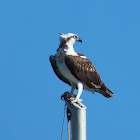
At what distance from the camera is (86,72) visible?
7.51 meters

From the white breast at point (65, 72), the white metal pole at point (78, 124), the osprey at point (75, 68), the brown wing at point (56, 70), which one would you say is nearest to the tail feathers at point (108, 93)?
the osprey at point (75, 68)

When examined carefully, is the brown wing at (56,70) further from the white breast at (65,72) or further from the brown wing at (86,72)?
the brown wing at (86,72)

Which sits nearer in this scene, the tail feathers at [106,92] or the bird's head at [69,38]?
the bird's head at [69,38]

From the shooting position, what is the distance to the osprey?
7.27m

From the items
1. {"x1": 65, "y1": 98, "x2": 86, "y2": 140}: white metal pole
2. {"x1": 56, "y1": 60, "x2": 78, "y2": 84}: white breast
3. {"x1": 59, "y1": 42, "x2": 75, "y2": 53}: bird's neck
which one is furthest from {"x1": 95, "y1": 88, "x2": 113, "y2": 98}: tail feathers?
{"x1": 65, "y1": 98, "x2": 86, "y2": 140}: white metal pole

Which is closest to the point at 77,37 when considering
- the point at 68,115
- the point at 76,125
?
the point at 68,115

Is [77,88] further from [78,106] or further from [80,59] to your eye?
[78,106]

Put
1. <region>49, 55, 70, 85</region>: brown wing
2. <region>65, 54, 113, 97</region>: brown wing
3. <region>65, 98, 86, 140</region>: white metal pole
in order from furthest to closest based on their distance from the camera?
<region>49, 55, 70, 85</region>: brown wing
<region>65, 54, 113, 97</region>: brown wing
<region>65, 98, 86, 140</region>: white metal pole

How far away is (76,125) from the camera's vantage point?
5535 mm

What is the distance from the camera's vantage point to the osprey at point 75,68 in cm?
727

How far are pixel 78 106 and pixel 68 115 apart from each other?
505mm

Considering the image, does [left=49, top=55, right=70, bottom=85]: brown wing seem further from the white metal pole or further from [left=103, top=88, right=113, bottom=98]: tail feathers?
the white metal pole

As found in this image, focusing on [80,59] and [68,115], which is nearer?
[68,115]

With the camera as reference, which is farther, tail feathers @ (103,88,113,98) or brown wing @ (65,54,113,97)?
tail feathers @ (103,88,113,98)
